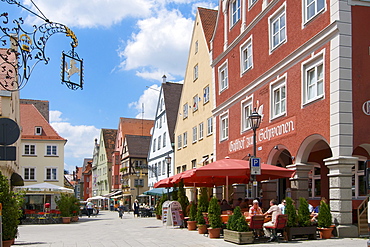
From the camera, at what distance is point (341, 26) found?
17344mm

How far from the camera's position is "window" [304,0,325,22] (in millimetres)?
18814

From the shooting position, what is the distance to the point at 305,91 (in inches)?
784

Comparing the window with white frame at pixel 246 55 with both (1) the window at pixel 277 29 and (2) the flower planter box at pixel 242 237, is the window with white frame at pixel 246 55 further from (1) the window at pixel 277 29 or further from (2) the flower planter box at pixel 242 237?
(2) the flower planter box at pixel 242 237

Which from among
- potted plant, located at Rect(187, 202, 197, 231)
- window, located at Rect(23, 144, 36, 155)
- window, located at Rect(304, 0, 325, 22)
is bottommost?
potted plant, located at Rect(187, 202, 197, 231)

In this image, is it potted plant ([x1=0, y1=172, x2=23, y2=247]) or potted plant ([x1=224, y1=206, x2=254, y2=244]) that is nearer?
potted plant ([x1=0, y1=172, x2=23, y2=247])

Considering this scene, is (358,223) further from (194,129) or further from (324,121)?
(194,129)

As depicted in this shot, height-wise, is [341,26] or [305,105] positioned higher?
[341,26]

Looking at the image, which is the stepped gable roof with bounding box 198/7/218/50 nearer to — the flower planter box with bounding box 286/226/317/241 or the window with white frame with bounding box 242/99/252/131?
the window with white frame with bounding box 242/99/252/131

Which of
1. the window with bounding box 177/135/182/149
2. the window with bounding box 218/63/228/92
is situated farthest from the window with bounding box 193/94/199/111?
the window with bounding box 218/63/228/92

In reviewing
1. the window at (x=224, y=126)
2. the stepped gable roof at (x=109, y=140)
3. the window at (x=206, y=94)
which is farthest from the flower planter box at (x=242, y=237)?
the stepped gable roof at (x=109, y=140)

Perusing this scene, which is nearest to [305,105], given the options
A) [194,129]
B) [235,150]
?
[235,150]

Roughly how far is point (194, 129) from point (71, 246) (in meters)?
25.2

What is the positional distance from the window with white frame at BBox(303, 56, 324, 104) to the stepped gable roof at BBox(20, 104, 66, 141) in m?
43.6

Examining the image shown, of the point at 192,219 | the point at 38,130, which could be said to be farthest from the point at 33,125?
the point at 192,219
